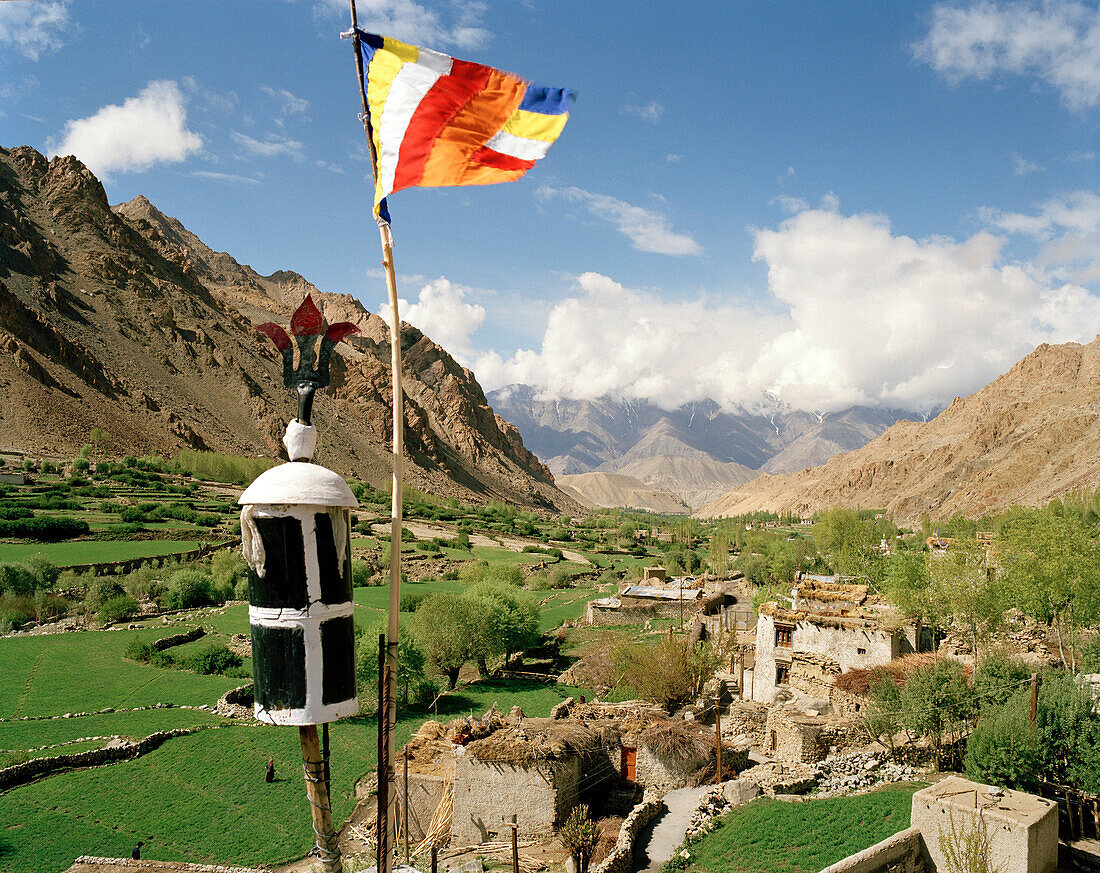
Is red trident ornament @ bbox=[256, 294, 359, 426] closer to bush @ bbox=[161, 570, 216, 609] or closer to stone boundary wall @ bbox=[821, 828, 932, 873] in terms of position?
stone boundary wall @ bbox=[821, 828, 932, 873]

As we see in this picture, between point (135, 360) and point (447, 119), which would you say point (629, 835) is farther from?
point (135, 360)

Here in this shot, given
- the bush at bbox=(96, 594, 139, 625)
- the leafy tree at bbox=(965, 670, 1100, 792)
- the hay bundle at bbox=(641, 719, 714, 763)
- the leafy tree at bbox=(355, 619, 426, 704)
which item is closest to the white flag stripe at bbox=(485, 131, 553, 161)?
the leafy tree at bbox=(965, 670, 1100, 792)

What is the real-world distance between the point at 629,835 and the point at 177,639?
107 ft

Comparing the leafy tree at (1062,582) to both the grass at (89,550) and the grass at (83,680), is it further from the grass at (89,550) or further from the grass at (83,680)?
the grass at (89,550)

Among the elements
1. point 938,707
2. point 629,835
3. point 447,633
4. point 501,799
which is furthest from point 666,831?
point 447,633

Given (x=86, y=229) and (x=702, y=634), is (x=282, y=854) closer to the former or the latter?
(x=702, y=634)

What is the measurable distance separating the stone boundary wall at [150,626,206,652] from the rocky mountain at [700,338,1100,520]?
102 metres

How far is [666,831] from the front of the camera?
54.5ft

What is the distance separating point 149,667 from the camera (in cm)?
3475

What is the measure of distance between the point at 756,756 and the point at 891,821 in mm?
6256

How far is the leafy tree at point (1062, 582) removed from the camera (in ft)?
81.9

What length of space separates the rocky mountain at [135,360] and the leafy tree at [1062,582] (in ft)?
256

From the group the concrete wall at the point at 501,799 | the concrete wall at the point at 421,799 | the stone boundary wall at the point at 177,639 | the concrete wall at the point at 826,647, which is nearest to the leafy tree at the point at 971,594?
the concrete wall at the point at 826,647

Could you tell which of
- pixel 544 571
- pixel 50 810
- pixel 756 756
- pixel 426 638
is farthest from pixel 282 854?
pixel 544 571
